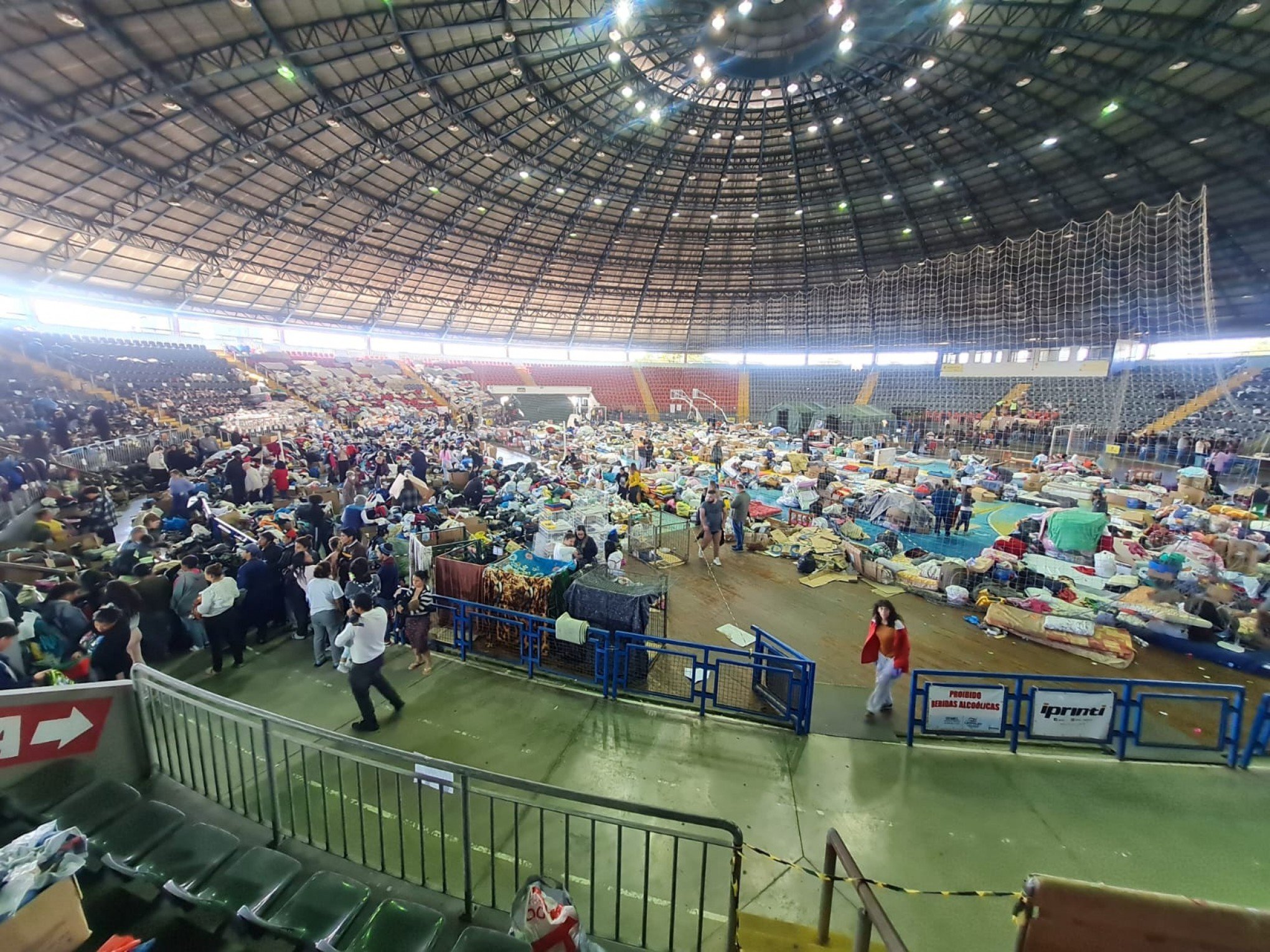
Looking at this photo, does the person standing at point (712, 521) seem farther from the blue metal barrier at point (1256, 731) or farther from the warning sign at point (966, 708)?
the blue metal barrier at point (1256, 731)

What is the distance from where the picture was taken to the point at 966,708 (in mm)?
5438

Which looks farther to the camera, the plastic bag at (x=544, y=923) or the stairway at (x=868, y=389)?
the stairway at (x=868, y=389)

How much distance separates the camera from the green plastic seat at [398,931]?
2.67 metres

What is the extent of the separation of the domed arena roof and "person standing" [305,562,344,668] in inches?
613

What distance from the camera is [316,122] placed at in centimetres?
1873

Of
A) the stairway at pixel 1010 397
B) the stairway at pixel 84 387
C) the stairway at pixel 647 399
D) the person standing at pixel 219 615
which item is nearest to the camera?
the person standing at pixel 219 615

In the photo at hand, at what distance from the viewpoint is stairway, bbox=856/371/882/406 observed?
116 feet

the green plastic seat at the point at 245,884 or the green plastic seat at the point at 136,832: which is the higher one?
the green plastic seat at the point at 136,832

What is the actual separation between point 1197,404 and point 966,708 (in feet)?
117

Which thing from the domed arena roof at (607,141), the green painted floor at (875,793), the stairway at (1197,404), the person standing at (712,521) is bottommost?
the green painted floor at (875,793)

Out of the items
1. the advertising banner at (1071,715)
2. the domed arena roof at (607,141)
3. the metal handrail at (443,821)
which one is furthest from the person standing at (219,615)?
the domed arena roof at (607,141)

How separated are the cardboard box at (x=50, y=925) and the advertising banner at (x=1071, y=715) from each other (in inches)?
298

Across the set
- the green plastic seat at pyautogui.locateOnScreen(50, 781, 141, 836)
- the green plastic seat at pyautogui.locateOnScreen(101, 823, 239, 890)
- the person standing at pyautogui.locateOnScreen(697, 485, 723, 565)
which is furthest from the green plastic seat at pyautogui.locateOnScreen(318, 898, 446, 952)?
the person standing at pyautogui.locateOnScreen(697, 485, 723, 565)

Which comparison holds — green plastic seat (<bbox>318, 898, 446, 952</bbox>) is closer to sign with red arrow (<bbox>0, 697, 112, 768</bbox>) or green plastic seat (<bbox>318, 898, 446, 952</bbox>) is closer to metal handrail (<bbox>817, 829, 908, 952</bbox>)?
metal handrail (<bbox>817, 829, 908, 952</bbox>)
